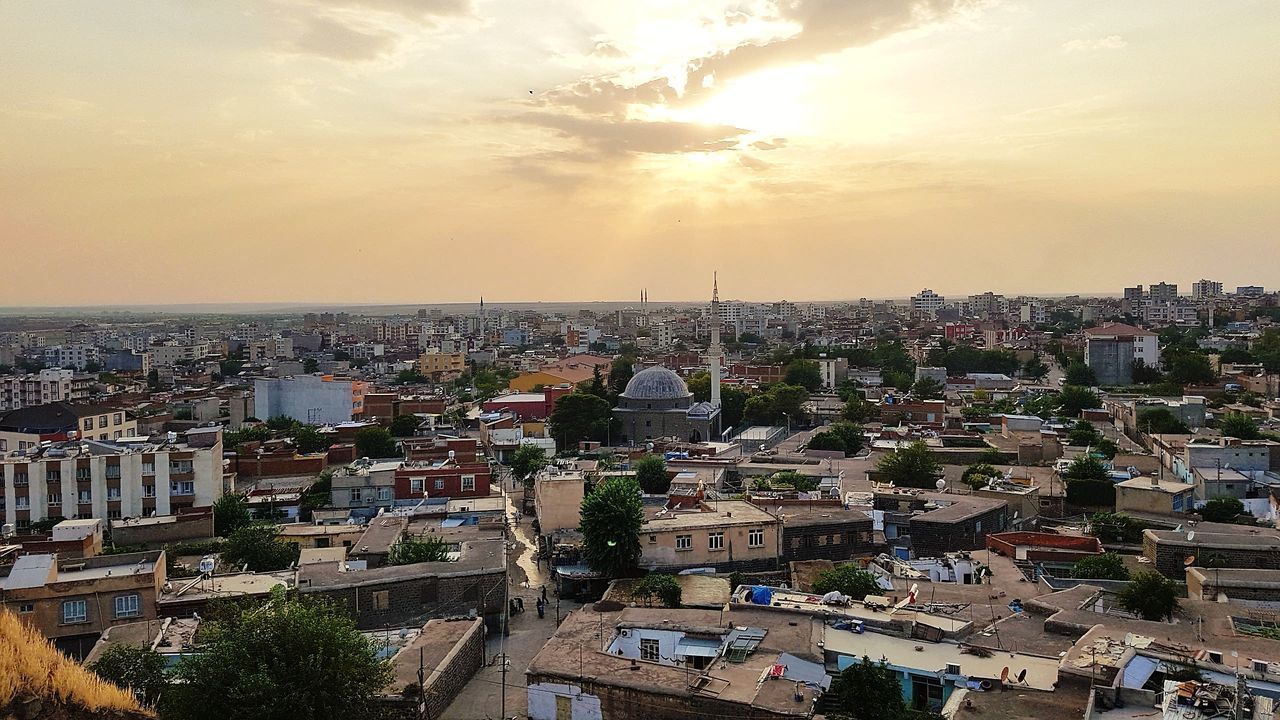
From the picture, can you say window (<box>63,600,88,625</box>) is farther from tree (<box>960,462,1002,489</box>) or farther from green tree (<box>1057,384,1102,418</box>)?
green tree (<box>1057,384,1102,418</box>)

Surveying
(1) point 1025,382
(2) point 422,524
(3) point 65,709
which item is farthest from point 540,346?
(3) point 65,709

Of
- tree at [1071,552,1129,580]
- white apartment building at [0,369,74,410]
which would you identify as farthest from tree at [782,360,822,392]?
white apartment building at [0,369,74,410]

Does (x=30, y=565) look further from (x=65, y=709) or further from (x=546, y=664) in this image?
(x=65, y=709)

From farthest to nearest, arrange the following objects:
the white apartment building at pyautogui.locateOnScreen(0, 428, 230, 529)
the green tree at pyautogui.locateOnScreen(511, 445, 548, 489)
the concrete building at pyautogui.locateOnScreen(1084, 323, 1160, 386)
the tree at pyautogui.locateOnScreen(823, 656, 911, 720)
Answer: the concrete building at pyautogui.locateOnScreen(1084, 323, 1160, 386), the green tree at pyautogui.locateOnScreen(511, 445, 548, 489), the white apartment building at pyautogui.locateOnScreen(0, 428, 230, 529), the tree at pyautogui.locateOnScreen(823, 656, 911, 720)

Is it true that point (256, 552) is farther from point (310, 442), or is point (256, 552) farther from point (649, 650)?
point (310, 442)

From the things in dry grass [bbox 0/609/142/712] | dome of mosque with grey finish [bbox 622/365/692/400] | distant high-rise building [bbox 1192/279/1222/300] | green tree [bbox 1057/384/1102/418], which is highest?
distant high-rise building [bbox 1192/279/1222/300]

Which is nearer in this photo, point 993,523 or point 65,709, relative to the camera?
point 65,709

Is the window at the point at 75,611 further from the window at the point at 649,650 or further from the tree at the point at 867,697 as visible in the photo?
the tree at the point at 867,697
